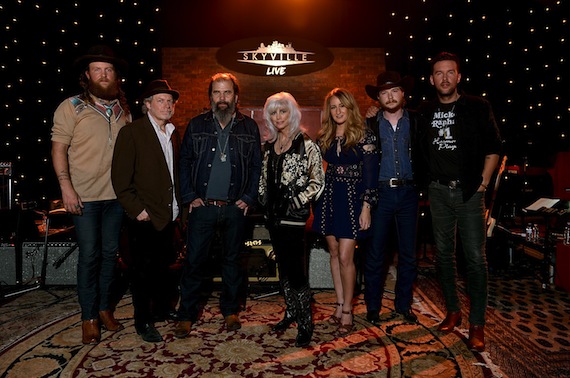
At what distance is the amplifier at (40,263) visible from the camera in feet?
13.5

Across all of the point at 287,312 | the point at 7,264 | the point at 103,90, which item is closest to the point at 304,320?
the point at 287,312

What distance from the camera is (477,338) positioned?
2703mm

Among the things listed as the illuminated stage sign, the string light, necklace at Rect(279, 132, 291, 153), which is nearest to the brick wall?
the illuminated stage sign

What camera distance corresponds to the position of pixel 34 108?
6133 millimetres

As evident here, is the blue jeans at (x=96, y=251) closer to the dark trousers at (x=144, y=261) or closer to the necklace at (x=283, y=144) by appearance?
the dark trousers at (x=144, y=261)

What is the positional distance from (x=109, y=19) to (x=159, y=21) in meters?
1.71

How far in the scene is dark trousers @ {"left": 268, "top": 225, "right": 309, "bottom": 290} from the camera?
9.02 ft

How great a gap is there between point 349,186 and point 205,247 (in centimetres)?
116

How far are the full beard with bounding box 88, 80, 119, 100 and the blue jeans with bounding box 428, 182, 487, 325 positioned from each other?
96.6 inches

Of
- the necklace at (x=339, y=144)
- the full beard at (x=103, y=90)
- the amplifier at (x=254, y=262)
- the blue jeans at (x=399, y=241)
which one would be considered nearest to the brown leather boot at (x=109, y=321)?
the amplifier at (x=254, y=262)

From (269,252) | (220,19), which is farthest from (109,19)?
(269,252)

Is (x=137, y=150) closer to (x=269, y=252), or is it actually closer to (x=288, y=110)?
(x=288, y=110)

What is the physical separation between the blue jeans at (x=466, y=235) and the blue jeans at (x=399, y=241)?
0.21 m

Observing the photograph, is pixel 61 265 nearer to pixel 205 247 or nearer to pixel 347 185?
pixel 205 247
